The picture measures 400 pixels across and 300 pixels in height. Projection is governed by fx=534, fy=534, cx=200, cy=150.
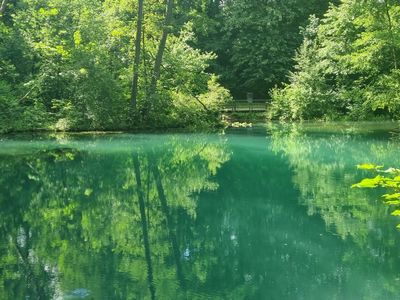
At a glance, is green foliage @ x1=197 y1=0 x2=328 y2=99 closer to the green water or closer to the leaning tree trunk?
the green water

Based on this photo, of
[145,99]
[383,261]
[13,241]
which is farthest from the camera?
[145,99]

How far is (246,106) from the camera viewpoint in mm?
35594

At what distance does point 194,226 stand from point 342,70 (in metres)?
24.4

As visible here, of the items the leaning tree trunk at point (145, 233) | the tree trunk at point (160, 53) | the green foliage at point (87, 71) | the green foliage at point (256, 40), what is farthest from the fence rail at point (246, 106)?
the leaning tree trunk at point (145, 233)

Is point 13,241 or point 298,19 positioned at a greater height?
point 298,19

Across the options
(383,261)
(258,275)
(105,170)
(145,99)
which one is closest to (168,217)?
(258,275)

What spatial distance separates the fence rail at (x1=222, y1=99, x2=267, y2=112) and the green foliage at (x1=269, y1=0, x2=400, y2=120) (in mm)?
2037

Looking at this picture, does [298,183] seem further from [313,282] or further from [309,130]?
[309,130]

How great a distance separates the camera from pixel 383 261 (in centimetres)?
677

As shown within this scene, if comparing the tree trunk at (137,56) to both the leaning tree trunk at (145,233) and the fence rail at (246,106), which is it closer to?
the fence rail at (246,106)

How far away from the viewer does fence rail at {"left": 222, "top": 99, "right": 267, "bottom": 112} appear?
3365 centimetres

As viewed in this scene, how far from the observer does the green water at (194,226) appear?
5999 millimetres

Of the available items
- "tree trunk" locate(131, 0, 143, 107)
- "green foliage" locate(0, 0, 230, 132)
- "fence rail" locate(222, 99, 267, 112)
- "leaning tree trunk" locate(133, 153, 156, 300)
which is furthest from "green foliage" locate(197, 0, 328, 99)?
"leaning tree trunk" locate(133, 153, 156, 300)

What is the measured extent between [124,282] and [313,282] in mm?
2137
